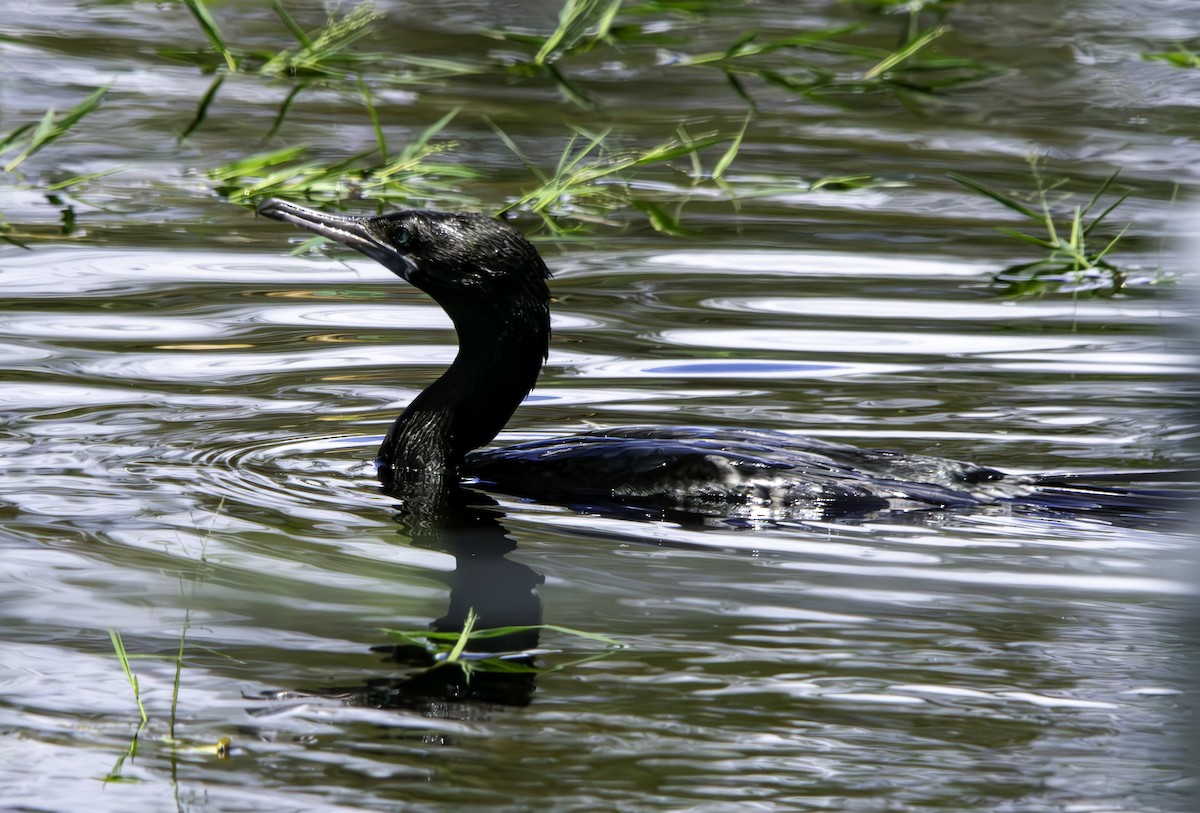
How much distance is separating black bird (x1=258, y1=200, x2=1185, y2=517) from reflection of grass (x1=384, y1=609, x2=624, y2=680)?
1.24 m

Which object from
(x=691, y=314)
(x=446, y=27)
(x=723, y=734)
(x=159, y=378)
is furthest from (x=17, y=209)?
(x=723, y=734)

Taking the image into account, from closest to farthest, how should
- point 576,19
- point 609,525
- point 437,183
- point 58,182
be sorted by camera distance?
1. point 609,525
2. point 576,19
3. point 437,183
4. point 58,182

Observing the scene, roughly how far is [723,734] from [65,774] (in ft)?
3.80

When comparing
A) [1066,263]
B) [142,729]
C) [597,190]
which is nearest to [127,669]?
[142,729]

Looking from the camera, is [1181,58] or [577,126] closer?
[577,126]

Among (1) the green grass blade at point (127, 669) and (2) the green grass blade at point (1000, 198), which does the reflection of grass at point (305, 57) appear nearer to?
(2) the green grass blade at point (1000, 198)

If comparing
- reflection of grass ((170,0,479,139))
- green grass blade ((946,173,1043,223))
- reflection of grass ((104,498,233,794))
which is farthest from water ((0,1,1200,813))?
reflection of grass ((170,0,479,139))

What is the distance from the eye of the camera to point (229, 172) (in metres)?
8.37

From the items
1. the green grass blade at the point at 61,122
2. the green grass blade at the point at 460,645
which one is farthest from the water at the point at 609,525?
the green grass blade at the point at 61,122

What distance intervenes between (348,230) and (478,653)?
2156mm

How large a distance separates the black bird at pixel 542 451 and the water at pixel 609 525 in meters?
0.19

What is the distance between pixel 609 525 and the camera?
489 cm

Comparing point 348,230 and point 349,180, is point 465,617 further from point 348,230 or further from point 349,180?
point 349,180

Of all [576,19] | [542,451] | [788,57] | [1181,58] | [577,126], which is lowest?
[542,451]
